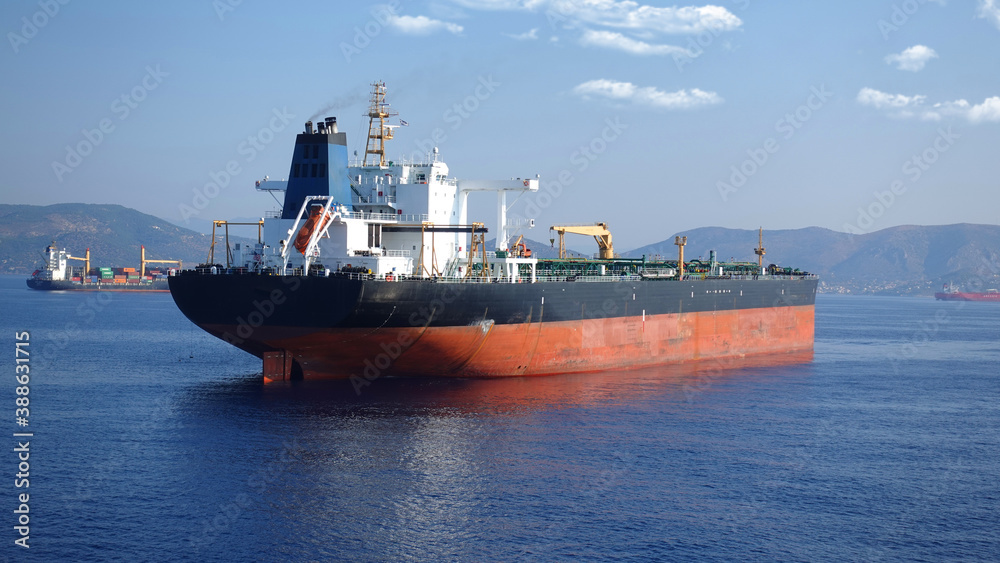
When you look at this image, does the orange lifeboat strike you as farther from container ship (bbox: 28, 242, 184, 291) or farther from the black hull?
container ship (bbox: 28, 242, 184, 291)

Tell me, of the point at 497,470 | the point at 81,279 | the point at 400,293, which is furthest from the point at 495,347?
the point at 81,279

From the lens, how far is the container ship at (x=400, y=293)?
96.9ft

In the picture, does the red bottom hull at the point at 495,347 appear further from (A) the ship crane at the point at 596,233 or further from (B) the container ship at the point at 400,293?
(A) the ship crane at the point at 596,233

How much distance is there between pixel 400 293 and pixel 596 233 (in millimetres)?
22744

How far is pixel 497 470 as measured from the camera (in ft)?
70.4

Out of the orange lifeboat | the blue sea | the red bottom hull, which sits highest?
the orange lifeboat

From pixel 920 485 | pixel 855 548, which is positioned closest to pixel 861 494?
pixel 920 485

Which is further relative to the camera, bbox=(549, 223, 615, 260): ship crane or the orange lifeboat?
bbox=(549, 223, 615, 260): ship crane

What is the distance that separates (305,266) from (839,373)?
26555 mm

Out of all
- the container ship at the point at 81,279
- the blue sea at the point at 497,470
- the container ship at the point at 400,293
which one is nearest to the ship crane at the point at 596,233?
the container ship at the point at 400,293

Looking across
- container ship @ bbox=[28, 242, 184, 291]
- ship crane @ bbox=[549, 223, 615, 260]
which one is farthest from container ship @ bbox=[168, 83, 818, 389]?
container ship @ bbox=[28, 242, 184, 291]

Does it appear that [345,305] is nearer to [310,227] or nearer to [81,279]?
[310,227]

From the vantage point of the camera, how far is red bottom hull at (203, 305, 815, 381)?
30.6 m

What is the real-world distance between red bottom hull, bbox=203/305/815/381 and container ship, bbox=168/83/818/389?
0.22 feet
